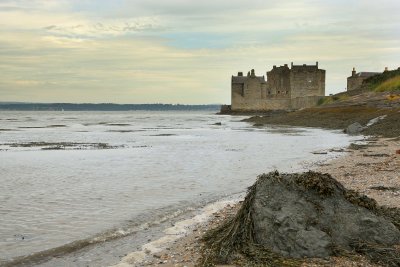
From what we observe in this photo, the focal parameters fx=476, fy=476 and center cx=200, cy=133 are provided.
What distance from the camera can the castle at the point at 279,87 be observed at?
94.9 metres

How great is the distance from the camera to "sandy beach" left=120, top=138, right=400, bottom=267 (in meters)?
6.48

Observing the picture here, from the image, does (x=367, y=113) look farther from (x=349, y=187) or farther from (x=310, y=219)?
(x=310, y=219)

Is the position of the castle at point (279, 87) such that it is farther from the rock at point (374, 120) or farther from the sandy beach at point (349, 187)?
the sandy beach at point (349, 187)

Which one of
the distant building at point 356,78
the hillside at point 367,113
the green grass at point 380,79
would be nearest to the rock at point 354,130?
the hillside at point 367,113

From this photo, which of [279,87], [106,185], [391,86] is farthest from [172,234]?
[279,87]

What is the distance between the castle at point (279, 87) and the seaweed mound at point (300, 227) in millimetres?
83919

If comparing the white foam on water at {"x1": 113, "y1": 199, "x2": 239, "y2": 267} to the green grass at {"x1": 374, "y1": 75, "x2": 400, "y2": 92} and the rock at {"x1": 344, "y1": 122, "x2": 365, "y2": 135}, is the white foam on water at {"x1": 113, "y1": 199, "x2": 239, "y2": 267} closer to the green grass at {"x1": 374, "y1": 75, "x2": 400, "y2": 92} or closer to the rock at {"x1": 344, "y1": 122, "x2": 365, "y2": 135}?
the rock at {"x1": 344, "y1": 122, "x2": 365, "y2": 135}

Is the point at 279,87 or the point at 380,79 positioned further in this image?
the point at 279,87

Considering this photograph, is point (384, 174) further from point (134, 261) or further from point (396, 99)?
point (396, 99)

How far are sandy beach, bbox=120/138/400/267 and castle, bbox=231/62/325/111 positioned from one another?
72852 mm

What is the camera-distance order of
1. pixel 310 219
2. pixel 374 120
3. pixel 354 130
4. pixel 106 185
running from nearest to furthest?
pixel 310 219
pixel 106 185
pixel 354 130
pixel 374 120

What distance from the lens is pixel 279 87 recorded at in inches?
3834

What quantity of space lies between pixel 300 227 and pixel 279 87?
9266 centimetres

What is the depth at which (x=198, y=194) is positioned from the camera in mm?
12344
